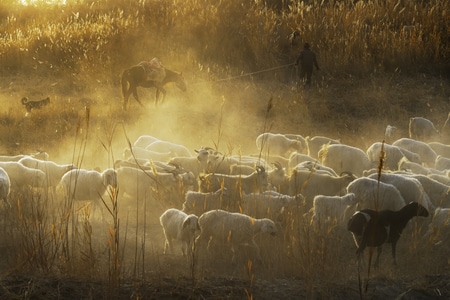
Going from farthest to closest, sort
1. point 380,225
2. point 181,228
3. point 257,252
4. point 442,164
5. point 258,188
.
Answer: point 442,164 → point 258,188 → point 181,228 → point 380,225 → point 257,252

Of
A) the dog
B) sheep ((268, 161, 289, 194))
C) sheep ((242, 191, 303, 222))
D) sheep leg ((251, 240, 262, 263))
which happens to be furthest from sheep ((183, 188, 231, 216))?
the dog

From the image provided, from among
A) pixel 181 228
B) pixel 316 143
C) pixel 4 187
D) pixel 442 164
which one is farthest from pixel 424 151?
pixel 4 187

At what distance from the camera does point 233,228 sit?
289 inches

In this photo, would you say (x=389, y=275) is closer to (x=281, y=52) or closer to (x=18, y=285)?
(x=18, y=285)

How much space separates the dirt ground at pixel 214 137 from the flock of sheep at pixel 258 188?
30cm

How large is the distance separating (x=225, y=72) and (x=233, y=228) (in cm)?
1113

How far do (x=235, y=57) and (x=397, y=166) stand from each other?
833 cm

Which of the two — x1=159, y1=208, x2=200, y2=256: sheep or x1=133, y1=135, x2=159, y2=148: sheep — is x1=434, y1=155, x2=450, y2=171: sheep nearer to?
x1=133, y1=135, x2=159, y2=148: sheep

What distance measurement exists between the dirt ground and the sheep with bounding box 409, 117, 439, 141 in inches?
33.0

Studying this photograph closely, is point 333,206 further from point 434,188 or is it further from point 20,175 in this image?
point 20,175

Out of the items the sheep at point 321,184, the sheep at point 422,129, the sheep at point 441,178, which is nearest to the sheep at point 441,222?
the sheep at point 321,184

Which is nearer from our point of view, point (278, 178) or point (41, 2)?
point (278, 178)

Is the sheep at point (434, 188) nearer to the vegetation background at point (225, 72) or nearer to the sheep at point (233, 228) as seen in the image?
the sheep at point (233, 228)

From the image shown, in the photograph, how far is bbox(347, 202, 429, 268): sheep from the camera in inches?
284
